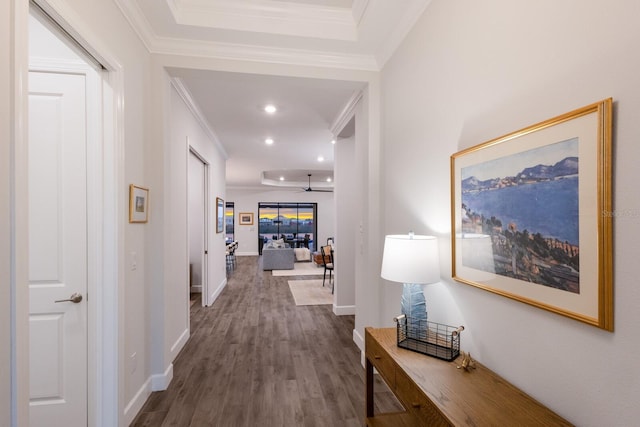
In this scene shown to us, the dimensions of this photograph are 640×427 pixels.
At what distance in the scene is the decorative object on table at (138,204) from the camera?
206 cm

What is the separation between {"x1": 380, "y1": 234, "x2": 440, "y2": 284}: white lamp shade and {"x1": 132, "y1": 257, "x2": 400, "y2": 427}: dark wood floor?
126 centimetres

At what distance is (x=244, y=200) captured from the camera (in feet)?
40.4

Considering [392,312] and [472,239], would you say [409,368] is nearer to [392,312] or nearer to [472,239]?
[472,239]

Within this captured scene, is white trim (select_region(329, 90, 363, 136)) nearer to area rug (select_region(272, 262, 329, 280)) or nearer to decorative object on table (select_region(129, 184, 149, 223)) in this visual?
decorative object on table (select_region(129, 184, 149, 223))

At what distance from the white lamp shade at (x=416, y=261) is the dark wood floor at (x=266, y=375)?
4.13 feet

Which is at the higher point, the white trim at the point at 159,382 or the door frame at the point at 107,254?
the door frame at the point at 107,254

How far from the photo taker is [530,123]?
46.7 inches

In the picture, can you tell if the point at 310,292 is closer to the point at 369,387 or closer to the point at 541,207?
the point at 369,387

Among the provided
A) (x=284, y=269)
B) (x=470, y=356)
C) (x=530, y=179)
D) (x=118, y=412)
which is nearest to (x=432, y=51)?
(x=530, y=179)

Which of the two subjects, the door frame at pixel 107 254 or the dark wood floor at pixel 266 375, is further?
the dark wood floor at pixel 266 375

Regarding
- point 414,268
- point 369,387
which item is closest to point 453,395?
point 414,268

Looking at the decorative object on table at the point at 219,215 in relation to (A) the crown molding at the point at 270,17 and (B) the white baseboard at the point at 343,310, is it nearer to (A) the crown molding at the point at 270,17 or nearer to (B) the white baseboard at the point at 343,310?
(B) the white baseboard at the point at 343,310

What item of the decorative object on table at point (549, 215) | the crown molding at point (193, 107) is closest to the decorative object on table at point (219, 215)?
the crown molding at point (193, 107)

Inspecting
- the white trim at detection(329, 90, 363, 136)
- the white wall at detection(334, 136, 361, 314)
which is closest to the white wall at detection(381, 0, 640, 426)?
the white trim at detection(329, 90, 363, 136)
